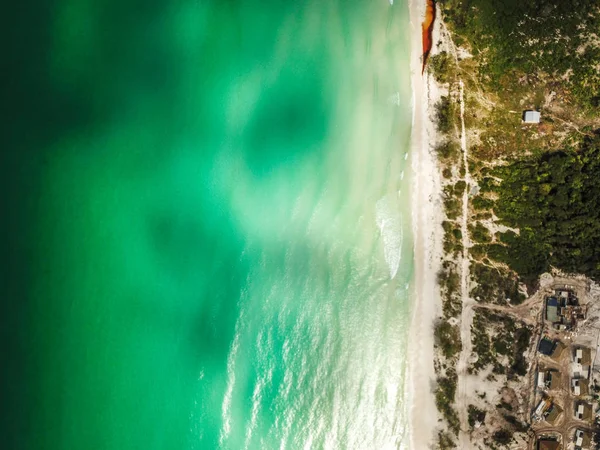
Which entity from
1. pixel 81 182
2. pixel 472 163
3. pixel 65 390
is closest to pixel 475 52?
pixel 472 163

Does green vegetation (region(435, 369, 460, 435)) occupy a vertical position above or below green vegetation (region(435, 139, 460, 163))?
below

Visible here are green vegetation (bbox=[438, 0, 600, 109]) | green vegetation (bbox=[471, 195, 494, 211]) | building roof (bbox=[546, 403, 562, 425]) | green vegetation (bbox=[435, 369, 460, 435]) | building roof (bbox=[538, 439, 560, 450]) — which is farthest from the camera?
green vegetation (bbox=[438, 0, 600, 109])

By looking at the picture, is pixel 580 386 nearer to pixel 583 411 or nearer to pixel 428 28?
pixel 583 411

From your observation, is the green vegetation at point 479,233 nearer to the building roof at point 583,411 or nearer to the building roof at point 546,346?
the building roof at point 546,346

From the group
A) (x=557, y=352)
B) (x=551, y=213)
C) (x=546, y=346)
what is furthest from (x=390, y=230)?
(x=557, y=352)

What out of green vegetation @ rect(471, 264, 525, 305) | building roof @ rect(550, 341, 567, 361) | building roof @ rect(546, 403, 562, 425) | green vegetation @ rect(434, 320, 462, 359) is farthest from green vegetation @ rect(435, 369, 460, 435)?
building roof @ rect(550, 341, 567, 361)

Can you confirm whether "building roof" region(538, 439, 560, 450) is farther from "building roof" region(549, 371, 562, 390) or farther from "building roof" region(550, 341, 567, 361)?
"building roof" region(550, 341, 567, 361)

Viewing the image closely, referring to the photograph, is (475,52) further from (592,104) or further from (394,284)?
(394,284)

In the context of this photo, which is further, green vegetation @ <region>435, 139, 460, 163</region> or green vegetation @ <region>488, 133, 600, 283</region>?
green vegetation @ <region>435, 139, 460, 163</region>
